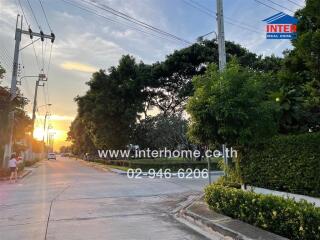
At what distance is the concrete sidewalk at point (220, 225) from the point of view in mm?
7895

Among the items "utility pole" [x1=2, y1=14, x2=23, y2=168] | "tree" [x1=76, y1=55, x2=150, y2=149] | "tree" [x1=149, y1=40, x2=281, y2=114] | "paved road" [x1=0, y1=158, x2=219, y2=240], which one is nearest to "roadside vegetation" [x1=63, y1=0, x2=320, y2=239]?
"paved road" [x1=0, y1=158, x2=219, y2=240]

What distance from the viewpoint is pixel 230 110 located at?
11008 millimetres

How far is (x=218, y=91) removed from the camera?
37.2 ft

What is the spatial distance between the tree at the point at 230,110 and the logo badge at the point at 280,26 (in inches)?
78.8

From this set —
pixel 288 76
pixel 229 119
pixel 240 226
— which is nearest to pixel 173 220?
pixel 240 226

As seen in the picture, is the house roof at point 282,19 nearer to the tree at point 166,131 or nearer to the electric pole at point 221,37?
the electric pole at point 221,37

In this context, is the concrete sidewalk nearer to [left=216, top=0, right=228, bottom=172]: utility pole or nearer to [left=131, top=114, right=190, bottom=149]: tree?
[left=216, top=0, right=228, bottom=172]: utility pole

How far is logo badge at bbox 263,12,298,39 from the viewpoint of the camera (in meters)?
12.8

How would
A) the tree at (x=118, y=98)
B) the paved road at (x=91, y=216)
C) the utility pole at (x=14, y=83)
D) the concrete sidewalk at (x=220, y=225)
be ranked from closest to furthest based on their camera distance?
the concrete sidewalk at (x=220, y=225) < the paved road at (x=91, y=216) < the utility pole at (x=14, y=83) < the tree at (x=118, y=98)

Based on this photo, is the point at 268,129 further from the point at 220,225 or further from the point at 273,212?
the point at 273,212

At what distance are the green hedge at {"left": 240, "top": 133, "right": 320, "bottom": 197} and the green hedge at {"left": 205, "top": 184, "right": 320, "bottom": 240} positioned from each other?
1.72 meters

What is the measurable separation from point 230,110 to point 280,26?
13.2 ft

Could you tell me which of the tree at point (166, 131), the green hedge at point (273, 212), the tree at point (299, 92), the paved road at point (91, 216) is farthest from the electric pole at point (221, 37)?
the tree at point (166, 131)

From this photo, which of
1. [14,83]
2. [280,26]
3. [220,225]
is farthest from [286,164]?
[14,83]
